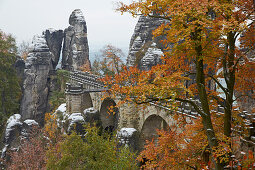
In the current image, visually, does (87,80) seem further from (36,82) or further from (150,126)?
(150,126)

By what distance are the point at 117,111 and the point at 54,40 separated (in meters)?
19.9

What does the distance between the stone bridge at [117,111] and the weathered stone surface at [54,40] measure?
6.84 m

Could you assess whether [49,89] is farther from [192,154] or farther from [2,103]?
[192,154]

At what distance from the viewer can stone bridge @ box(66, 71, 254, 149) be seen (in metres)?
18.2

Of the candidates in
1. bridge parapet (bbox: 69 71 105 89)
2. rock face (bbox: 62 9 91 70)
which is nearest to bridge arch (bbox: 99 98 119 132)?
bridge parapet (bbox: 69 71 105 89)

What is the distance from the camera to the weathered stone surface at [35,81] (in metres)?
34.0

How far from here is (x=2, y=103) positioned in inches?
1298

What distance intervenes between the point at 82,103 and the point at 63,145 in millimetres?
15113

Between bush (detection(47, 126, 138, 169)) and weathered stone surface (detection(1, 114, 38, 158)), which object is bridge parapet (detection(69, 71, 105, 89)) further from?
bush (detection(47, 126, 138, 169))

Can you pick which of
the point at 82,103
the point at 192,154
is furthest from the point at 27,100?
the point at 192,154

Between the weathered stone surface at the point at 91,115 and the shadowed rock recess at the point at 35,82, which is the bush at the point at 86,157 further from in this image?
the shadowed rock recess at the point at 35,82

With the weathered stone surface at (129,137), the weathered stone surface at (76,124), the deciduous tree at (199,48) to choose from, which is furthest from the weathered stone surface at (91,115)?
the deciduous tree at (199,48)

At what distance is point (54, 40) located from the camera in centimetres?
4050

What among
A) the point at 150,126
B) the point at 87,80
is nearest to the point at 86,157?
the point at 150,126
